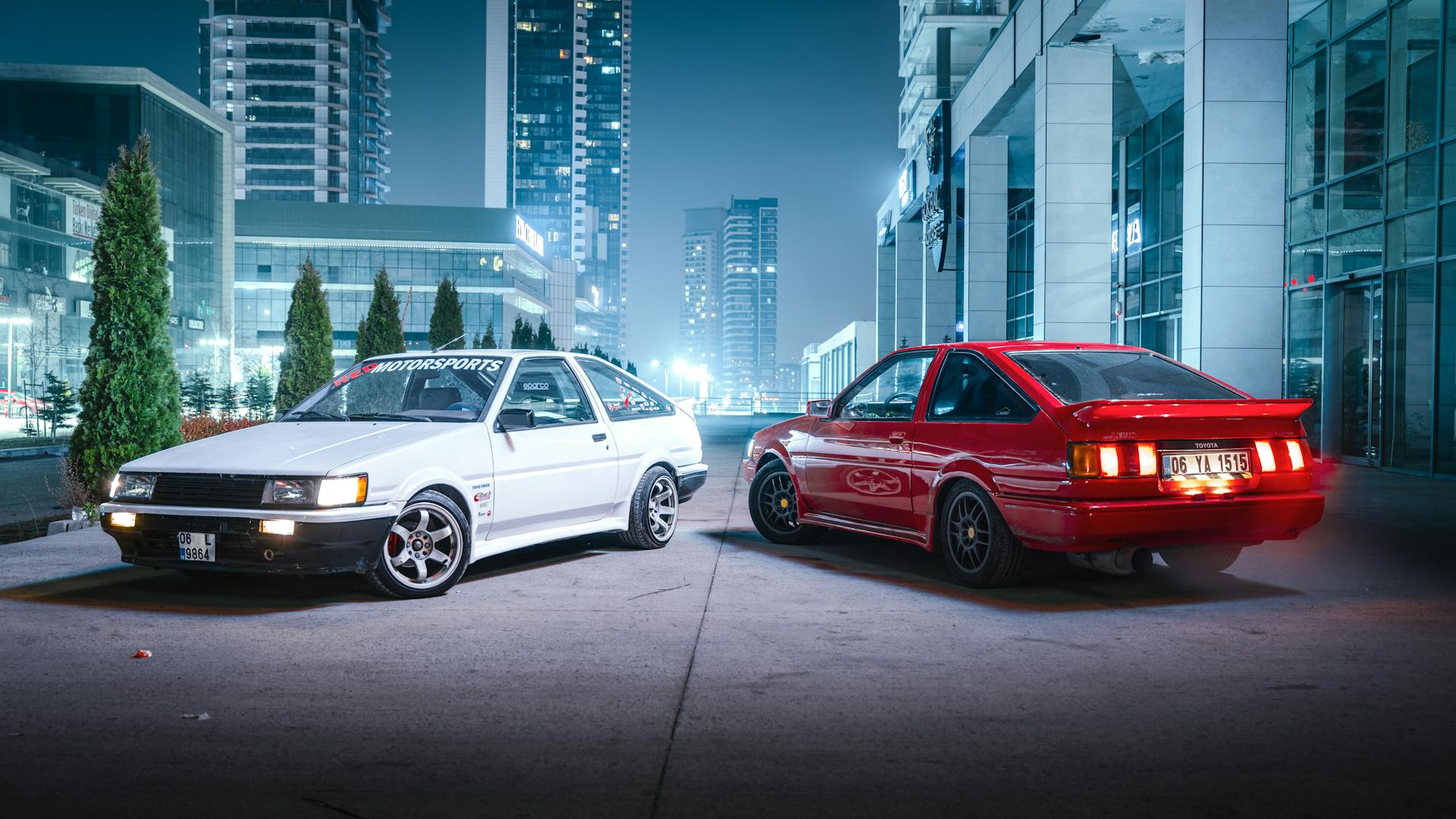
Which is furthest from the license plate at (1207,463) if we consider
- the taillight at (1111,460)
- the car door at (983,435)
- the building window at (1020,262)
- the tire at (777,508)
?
the building window at (1020,262)

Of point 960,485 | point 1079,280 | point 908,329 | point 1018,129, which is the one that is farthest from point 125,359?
point 908,329

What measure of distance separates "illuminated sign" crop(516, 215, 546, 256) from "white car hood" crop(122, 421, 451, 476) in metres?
95.1

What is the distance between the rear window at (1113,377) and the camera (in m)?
7.02

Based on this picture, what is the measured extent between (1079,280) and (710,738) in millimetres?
20930

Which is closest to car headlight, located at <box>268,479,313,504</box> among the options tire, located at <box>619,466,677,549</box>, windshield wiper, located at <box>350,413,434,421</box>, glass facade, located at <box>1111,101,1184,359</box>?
windshield wiper, located at <box>350,413,434,421</box>

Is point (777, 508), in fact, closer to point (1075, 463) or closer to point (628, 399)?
point (628, 399)

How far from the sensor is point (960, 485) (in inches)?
282

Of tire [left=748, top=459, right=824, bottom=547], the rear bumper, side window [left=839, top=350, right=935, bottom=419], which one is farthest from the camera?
tire [left=748, top=459, right=824, bottom=547]

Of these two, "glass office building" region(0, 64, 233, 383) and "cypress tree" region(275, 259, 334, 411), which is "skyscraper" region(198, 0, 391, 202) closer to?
"glass office building" region(0, 64, 233, 383)

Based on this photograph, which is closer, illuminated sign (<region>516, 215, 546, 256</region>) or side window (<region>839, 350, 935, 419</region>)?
side window (<region>839, 350, 935, 419</region>)

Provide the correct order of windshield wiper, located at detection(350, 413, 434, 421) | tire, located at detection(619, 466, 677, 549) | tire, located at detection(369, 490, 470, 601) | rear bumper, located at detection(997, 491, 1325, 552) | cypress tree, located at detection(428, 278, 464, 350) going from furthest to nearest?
cypress tree, located at detection(428, 278, 464, 350) → tire, located at detection(619, 466, 677, 549) → windshield wiper, located at detection(350, 413, 434, 421) → tire, located at detection(369, 490, 470, 601) → rear bumper, located at detection(997, 491, 1325, 552)

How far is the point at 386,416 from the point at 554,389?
4.82 ft

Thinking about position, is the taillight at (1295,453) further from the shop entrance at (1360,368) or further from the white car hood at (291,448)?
the shop entrance at (1360,368)

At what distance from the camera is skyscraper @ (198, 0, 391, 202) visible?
393 feet
